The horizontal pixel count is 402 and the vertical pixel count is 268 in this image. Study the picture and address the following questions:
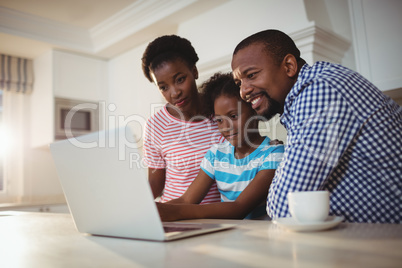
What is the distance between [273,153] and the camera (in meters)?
1.21

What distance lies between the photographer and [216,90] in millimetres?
1407

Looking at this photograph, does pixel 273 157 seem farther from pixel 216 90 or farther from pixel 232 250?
pixel 232 250

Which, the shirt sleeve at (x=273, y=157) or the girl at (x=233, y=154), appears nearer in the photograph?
the shirt sleeve at (x=273, y=157)

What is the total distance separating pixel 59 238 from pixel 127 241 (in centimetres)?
16

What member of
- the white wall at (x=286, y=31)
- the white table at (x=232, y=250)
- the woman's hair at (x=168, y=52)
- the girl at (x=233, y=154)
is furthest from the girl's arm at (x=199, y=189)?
the white wall at (x=286, y=31)

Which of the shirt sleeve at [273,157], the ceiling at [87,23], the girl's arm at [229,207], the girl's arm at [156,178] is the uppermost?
the ceiling at [87,23]

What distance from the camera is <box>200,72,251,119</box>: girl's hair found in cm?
134

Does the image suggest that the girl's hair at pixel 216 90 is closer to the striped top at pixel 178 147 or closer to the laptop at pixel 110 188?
the striped top at pixel 178 147

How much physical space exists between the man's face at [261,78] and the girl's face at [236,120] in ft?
0.57

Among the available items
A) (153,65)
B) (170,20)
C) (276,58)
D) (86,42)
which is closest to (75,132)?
(86,42)

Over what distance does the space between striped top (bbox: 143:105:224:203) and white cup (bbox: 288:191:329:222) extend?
2.52 feet

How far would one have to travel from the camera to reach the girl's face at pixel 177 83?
1.49 metres

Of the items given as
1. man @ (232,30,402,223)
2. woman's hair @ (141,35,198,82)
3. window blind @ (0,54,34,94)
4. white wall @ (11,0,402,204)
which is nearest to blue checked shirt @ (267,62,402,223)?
man @ (232,30,402,223)

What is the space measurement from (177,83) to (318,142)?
2.67 feet
